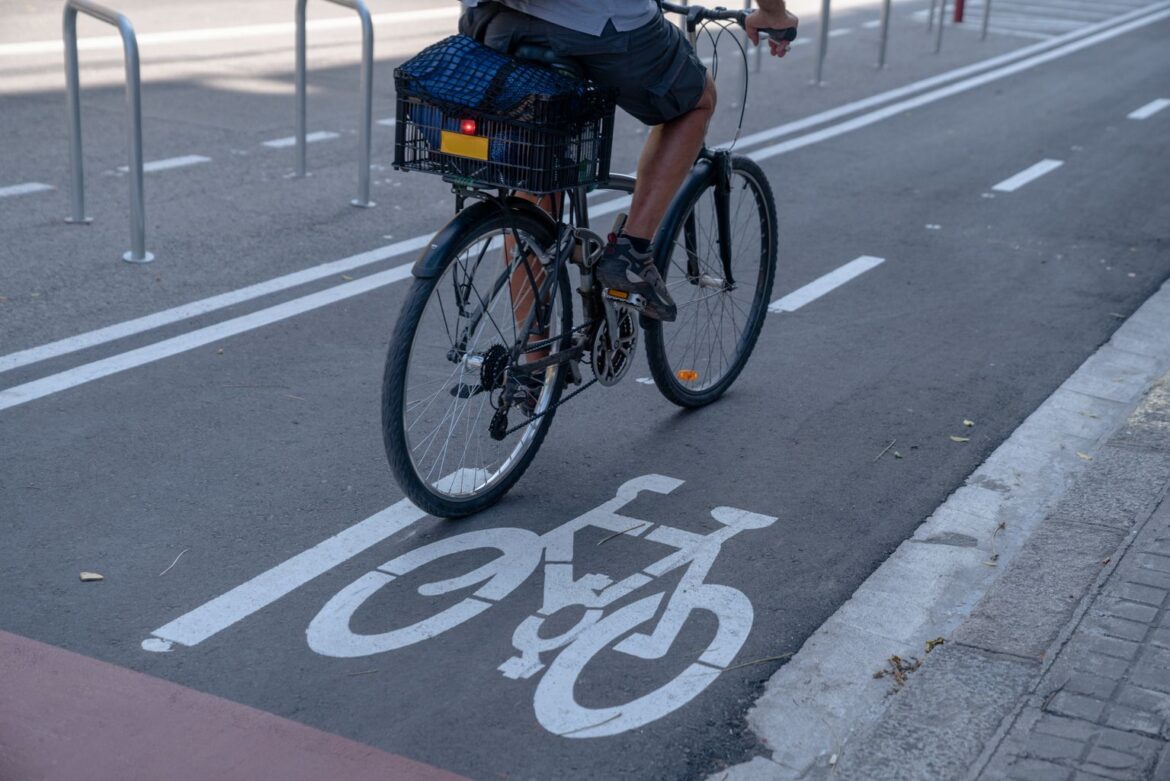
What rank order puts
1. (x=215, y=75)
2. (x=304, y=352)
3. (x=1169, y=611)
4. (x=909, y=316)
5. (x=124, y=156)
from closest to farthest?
(x=1169, y=611) < (x=304, y=352) < (x=909, y=316) < (x=124, y=156) < (x=215, y=75)

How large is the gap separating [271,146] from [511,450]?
5796 mm

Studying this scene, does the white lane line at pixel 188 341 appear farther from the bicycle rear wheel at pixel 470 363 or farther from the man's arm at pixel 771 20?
the man's arm at pixel 771 20

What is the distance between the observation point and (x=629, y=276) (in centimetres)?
479

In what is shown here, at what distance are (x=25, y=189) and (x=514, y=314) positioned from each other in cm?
481

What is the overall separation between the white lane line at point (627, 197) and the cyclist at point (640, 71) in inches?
91.9

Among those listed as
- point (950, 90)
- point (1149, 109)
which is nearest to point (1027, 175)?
point (1149, 109)

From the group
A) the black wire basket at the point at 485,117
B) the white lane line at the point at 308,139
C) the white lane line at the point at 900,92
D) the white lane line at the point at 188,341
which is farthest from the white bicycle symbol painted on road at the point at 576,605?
the white lane line at the point at 900,92

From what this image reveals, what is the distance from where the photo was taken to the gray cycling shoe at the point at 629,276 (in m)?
4.66

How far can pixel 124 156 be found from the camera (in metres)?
9.23

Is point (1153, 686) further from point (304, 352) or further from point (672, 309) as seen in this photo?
point (304, 352)

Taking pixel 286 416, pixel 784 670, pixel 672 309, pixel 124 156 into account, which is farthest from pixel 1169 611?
pixel 124 156

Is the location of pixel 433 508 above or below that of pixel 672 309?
below

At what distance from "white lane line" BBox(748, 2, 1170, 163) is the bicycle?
17.5ft

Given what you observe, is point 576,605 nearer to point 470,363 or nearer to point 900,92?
point 470,363
